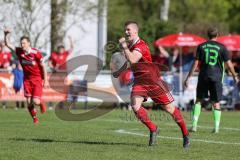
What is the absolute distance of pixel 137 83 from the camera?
13.0 meters

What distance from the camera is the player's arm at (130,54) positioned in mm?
12147

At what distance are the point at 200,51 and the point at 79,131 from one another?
9.81 feet

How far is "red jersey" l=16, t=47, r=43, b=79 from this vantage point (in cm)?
1761

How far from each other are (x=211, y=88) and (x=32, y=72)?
4.26 metres

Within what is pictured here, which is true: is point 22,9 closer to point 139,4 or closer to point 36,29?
point 36,29

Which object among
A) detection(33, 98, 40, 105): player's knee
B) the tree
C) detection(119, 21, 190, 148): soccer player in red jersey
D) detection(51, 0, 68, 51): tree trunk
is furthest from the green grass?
detection(51, 0, 68, 51): tree trunk

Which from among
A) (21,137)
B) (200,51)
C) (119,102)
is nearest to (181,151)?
(21,137)

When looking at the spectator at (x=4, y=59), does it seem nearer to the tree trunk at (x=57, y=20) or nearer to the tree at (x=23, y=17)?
the tree at (x=23, y=17)

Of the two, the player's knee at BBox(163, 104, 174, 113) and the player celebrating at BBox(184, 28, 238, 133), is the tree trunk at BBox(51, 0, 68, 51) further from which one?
the player's knee at BBox(163, 104, 174, 113)

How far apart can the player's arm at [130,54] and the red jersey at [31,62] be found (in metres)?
5.51

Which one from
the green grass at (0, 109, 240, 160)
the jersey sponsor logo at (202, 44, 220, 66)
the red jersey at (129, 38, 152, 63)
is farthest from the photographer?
the jersey sponsor logo at (202, 44, 220, 66)

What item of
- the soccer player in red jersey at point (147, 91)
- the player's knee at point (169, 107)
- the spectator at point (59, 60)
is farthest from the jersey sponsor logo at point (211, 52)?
the spectator at point (59, 60)

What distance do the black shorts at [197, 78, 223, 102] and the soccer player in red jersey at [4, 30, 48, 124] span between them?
3468 mm

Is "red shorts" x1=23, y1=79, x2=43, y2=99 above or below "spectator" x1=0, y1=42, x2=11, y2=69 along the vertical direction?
below
